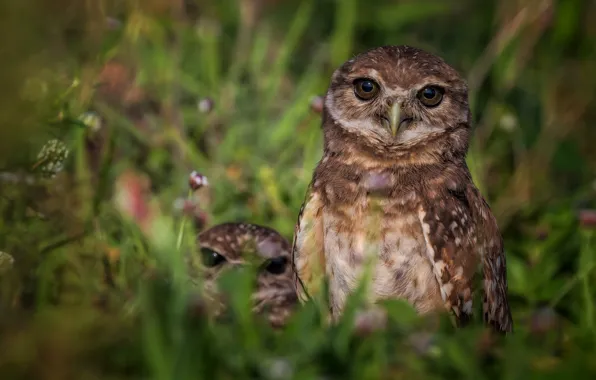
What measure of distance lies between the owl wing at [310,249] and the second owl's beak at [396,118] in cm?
38

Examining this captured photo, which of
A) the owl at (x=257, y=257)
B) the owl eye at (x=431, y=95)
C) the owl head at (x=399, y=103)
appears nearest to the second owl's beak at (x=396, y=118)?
the owl head at (x=399, y=103)

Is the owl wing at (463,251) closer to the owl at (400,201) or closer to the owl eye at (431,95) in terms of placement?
the owl at (400,201)

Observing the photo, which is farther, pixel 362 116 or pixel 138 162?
pixel 138 162

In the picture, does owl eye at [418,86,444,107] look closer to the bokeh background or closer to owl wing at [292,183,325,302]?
owl wing at [292,183,325,302]

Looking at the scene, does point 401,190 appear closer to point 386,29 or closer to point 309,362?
point 309,362

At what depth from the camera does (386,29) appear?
6359 millimetres

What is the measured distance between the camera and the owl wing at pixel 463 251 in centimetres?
355

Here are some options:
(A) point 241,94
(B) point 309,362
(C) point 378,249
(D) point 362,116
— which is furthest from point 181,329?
(A) point 241,94

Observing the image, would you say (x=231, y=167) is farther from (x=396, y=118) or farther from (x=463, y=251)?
(x=463, y=251)

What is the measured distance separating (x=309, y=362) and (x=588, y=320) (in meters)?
1.25

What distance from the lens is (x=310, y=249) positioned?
12.2 ft

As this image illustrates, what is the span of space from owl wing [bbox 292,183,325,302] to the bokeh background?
16.7 inches

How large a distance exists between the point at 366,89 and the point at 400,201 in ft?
1.56

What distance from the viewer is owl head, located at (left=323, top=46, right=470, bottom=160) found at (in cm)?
373
